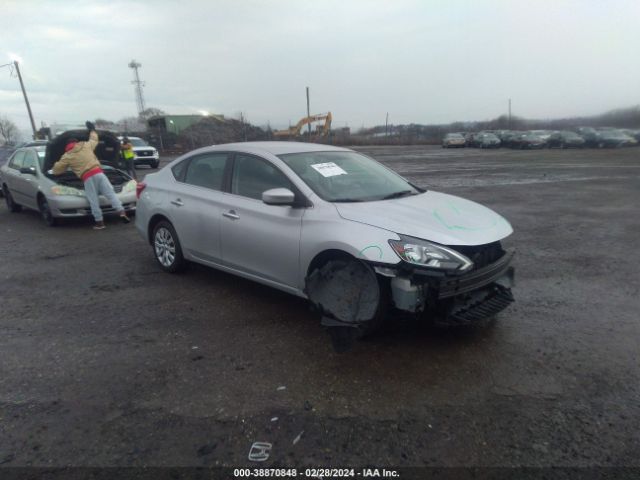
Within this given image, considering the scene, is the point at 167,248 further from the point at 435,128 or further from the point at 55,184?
the point at 435,128

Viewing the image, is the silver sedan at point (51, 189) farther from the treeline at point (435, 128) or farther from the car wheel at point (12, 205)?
the treeline at point (435, 128)

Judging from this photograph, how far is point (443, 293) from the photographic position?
3.31 meters

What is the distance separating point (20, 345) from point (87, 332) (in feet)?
1.68

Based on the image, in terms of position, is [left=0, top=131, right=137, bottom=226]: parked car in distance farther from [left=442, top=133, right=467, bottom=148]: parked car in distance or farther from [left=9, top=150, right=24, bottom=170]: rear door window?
[left=442, top=133, right=467, bottom=148]: parked car in distance

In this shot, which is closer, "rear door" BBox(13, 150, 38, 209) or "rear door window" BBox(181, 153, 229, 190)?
"rear door window" BBox(181, 153, 229, 190)

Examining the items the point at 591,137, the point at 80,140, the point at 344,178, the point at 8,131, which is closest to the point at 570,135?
the point at 591,137

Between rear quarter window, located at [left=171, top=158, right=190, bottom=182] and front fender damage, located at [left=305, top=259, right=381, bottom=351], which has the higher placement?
rear quarter window, located at [left=171, top=158, right=190, bottom=182]

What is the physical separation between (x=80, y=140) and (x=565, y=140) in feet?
123

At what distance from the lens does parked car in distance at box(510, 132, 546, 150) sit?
37272 millimetres

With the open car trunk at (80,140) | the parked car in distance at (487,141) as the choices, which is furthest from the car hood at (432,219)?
the parked car in distance at (487,141)

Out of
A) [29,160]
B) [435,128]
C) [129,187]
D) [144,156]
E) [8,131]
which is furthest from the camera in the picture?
[8,131]

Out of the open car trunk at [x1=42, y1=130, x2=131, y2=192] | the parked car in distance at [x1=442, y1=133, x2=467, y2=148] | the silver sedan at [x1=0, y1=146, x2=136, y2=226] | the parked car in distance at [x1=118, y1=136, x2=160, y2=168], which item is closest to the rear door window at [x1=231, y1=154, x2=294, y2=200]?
the silver sedan at [x1=0, y1=146, x2=136, y2=226]

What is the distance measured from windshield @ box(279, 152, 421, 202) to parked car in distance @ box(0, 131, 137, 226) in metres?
5.88

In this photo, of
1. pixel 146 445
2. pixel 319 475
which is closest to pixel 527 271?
pixel 319 475
